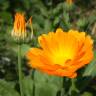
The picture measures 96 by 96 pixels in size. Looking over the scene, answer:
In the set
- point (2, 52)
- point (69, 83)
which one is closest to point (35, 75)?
point (69, 83)

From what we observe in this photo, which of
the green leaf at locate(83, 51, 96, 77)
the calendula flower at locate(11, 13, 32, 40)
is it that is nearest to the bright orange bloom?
the calendula flower at locate(11, 13, 32, 40)

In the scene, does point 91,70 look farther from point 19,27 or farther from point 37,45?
point 19,27

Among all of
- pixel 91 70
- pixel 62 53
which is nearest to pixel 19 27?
pixel 62 53

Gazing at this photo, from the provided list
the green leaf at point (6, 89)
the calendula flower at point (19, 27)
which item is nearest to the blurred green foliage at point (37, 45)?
the green leaf at point (6, 89)

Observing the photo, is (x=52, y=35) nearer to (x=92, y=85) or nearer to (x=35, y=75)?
(x=35, y=75)

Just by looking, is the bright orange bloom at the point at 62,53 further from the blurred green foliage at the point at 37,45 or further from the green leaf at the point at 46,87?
the green leaf at the point at 46,87

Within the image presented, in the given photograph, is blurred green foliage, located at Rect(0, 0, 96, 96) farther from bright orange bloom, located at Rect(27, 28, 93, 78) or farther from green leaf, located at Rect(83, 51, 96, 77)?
bright orange bloom, located at Rect(27, 28, 93, 78)
